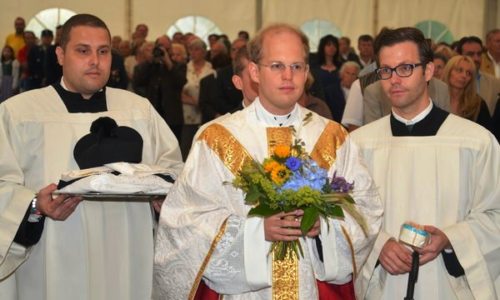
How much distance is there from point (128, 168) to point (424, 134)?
1.59m

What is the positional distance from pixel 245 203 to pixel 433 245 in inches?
44.6

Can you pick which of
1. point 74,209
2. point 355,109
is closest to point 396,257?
point 74,209

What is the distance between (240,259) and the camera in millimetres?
4578

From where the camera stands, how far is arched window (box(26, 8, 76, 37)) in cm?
1880

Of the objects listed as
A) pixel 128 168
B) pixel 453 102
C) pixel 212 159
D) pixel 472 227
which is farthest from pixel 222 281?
pixel 453 102

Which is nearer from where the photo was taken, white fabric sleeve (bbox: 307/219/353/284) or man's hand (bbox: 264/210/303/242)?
man's hand (bbox: 264/210/303/242)

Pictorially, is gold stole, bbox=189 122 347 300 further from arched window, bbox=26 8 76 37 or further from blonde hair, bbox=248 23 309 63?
arched window, bbox=26 8 76 37

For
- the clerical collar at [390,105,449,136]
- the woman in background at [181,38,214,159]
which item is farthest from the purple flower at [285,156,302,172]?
the woman in background at [181,38,214,159]

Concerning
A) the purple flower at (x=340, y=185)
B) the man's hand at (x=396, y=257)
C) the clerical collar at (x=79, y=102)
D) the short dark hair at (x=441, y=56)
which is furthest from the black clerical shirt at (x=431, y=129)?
the short dark hair at (x=441, y=56)

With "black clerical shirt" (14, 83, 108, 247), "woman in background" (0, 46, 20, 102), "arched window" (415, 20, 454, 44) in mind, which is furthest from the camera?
"arched window" (415, 20, 454, 44)

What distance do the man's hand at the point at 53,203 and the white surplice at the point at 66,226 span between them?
0.22m

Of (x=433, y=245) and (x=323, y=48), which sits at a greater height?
(x=323, y=48)

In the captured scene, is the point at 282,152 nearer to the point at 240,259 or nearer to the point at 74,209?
the point at 240,259

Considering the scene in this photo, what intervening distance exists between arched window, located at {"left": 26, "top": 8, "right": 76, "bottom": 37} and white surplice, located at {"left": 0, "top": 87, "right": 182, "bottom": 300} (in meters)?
13.3
